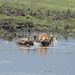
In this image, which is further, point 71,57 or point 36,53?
point 36,53

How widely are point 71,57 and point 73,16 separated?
2000 inches

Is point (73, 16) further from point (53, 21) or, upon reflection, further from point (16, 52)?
point (16, 52)

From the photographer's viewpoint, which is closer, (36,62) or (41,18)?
(36,62)

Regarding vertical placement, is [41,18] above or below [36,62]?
below

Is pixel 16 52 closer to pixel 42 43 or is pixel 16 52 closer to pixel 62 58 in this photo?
pixel 62 58

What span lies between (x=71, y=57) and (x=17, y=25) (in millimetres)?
30713

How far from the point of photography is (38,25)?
A: 55.8 meters

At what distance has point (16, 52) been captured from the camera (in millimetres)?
24562

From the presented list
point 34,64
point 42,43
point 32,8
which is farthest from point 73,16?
point 34,64

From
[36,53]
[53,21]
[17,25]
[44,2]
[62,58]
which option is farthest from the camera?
[44,2]

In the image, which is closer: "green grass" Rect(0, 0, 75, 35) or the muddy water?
the muddy water

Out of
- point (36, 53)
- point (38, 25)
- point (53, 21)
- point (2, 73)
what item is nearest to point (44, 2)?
point (53, 21)

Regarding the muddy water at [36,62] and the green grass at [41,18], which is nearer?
the muddy water at [36,62]

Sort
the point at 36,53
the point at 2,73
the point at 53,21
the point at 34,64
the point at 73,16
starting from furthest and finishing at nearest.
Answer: the point at 73,16, the point at 53,21, the point at 36,53, the point at 34,64, the point at 2,73
